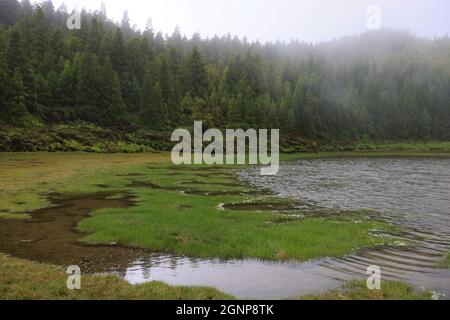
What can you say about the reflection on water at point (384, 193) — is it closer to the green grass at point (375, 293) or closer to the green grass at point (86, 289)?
the green grass at point (375, 293)

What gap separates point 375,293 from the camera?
15445 mm

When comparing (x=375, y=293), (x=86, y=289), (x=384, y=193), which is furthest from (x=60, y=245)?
(x=384, y=193)

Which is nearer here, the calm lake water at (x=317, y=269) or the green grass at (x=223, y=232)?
the calm lake water at (x=317, y=269)

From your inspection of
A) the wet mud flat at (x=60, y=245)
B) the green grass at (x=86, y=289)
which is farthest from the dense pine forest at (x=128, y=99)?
the green grass at (x=86, y=289)

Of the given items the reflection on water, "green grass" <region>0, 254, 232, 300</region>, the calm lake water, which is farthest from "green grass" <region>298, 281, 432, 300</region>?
the reflection on water

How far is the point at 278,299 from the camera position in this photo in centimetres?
1505

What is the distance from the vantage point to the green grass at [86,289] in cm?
1423

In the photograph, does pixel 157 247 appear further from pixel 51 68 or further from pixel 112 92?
pixel 51 68

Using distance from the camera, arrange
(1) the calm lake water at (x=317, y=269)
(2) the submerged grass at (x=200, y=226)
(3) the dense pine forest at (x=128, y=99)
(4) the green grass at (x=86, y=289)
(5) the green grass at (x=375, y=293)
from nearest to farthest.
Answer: (4) the green grass at (x=86, y=289)
(5) the green grass at (x=375, y=293)
(1) the calm lake water at (x=317, y=269)
(2) the submerged grass at (x=200, y=226)
(3) the dense pine forest at (x=128, y=99)

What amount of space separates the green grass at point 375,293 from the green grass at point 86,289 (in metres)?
3.84

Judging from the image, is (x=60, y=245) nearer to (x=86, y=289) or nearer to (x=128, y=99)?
(x=86, y=289)

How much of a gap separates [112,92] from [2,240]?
109 meters

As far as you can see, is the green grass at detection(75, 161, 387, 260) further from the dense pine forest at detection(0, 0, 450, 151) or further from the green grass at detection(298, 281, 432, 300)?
the dense pine forest at detection(0, 0, 450, 151)

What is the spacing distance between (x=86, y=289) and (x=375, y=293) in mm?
10785
